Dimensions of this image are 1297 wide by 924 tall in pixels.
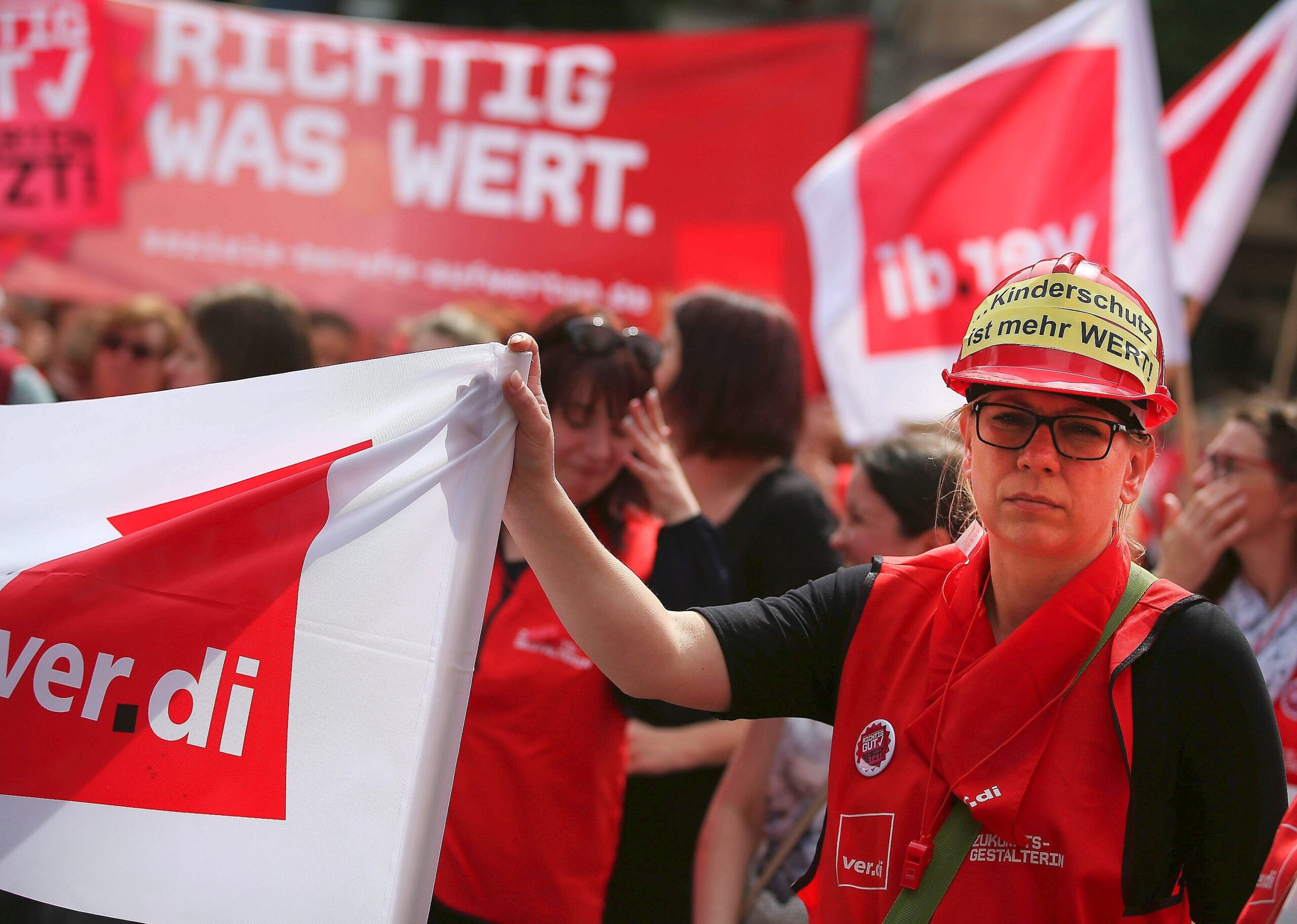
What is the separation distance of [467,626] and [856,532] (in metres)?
1.25

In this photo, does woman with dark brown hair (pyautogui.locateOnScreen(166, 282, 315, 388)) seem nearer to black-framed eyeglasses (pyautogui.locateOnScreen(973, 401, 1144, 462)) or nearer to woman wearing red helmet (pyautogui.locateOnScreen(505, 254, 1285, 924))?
woman wearing red helmet (pyautogui.locateOnScreen(505, 254, 1285, 924))

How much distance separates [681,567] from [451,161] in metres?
3.86

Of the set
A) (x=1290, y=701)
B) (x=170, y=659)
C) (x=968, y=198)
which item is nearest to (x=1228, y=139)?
(x=968, y=198)

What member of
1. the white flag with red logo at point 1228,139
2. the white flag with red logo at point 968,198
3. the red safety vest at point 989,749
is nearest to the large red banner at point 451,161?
the white flag with red logo at point 968,198

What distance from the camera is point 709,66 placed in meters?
5.99

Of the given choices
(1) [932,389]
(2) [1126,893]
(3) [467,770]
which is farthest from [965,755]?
(1) [932,389]

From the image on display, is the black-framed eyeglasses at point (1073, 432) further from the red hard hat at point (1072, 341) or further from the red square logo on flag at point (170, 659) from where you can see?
the red square logo on flag at point (170, 659)

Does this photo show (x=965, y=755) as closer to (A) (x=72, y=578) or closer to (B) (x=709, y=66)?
(A) (x=72, y=578)

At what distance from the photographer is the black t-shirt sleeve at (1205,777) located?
61.3 inches

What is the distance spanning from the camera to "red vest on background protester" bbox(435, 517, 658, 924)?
2268 mm

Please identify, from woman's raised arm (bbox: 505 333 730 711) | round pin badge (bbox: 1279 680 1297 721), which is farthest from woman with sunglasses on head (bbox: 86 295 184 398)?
round pin badge (bbox: 1279 680 1297 721)

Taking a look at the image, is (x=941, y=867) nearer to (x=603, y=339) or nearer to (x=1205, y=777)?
(x=1205, y=777)

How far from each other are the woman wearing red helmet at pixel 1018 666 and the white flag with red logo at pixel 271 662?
158 mm

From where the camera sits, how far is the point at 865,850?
5.56ft
